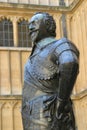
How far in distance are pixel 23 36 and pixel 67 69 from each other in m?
14.5

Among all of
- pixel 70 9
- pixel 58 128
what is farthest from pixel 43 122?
pixel 70 9

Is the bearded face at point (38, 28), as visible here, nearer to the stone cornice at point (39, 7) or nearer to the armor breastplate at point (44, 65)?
the armor breastplate at point (44, 65)

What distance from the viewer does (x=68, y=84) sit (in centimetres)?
199

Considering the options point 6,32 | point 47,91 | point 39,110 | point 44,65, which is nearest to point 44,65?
point 44,65

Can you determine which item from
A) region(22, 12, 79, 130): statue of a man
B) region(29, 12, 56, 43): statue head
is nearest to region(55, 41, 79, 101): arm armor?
region(22, 12, 79, 130): statue of a man

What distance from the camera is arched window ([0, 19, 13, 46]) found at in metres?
16.1

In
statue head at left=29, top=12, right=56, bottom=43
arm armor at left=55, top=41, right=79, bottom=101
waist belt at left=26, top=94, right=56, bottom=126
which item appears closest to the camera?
arm armor at left=55, top=41, right=79, bottom=101

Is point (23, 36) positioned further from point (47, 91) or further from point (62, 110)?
point (62, 110)

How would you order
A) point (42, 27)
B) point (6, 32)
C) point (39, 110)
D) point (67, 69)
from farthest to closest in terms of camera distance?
point (6, 32) < point (42, 27) < point (39, 110) < point (67, 69)

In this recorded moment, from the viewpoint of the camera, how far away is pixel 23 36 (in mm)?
16422

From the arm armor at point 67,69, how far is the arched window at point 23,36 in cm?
1413

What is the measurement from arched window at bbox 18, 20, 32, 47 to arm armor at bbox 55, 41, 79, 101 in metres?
14.1

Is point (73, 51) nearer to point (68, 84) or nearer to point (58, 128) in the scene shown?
point (68, 84)

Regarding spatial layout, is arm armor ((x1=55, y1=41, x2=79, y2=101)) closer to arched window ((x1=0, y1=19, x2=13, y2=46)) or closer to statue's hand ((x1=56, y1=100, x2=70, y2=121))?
statue's hand ((x1=56, y1=100, x2=70, y2=121))
